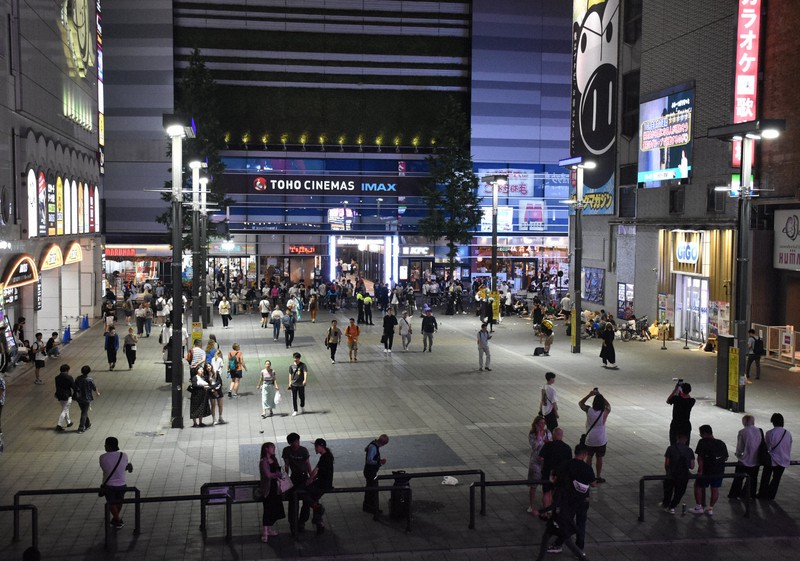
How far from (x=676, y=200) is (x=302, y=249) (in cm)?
2938

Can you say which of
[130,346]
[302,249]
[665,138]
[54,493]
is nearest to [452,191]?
[302,249]

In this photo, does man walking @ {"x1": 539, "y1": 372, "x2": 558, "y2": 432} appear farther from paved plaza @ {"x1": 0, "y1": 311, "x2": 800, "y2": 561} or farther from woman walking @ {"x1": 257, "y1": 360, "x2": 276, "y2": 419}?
woman walking @ {"x1": 257, "y1": 360, "x2": 276, "y2": 419}

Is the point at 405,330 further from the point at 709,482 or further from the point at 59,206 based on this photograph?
the point at 709,482

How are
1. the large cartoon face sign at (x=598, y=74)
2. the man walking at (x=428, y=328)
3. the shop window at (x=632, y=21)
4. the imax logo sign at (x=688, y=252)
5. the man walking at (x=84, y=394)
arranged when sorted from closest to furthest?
the man walking at (x=84, y=394) → the man walking at (x=428, y=328) → the imax logo sign at (x=688, y=252) → the shop window at (x=632, y=21) → the large cartoon face sign at (x=598, y=74)

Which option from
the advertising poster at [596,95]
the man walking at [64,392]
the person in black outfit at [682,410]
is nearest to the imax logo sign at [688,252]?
the advertising poster at [596,95]

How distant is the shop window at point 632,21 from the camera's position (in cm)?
3853

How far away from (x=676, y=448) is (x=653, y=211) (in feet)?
81.9

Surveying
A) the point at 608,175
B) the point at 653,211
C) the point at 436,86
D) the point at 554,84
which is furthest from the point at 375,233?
the point at 653,211

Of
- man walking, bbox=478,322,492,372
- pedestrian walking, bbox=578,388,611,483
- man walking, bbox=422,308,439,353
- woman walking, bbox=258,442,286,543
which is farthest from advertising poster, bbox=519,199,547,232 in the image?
woman walking, bbox=258,442,286,543

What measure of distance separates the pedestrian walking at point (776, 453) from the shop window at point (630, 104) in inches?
1080

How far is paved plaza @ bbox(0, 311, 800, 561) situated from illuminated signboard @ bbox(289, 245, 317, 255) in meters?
27.0

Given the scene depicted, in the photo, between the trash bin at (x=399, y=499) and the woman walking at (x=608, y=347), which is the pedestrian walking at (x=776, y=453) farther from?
the woman walking at (x=608, y=347)

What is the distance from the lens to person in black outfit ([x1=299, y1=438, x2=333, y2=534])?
1203cm

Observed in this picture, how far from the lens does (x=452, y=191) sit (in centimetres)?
5481
